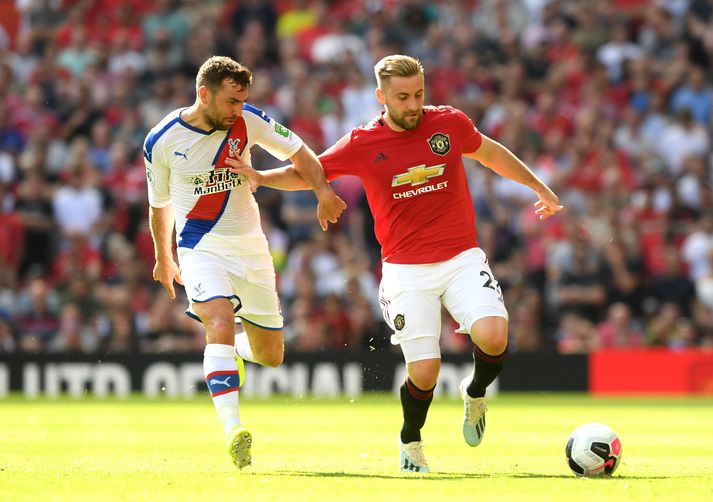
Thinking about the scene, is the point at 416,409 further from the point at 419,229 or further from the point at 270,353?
the point at 270,353

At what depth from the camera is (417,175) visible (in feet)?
30.2

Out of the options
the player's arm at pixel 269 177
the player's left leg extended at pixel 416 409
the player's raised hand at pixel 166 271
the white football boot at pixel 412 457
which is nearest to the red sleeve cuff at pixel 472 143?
the player's arm at pixel 269 177

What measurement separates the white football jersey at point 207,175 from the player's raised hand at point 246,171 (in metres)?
0.12

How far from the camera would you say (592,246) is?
62.6ft

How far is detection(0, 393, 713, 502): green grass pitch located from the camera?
25.0 feet

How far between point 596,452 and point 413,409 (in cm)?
133

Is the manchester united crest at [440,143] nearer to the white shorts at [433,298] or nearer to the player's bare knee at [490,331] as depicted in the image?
the white shorts at [433,298]

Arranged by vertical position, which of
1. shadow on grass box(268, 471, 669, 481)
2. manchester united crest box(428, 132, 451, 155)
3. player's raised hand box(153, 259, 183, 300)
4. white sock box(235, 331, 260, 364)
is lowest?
shadow on grass box(268, 471, 669, 481)

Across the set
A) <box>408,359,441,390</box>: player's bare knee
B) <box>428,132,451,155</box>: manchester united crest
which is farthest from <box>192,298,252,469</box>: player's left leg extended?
<box>428,132,451,155</box>: manchester united crest

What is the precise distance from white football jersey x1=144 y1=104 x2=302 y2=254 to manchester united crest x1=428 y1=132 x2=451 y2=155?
100 cm

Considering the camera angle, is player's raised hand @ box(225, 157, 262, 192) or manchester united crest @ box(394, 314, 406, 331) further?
player's raised hand @ box(225, 157, 262, 192)

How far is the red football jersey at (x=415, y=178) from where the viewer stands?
9195mm

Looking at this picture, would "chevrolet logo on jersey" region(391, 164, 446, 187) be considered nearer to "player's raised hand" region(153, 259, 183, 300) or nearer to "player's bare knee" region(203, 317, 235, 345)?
"player's bare knee" region(203, 317, 235, 345)

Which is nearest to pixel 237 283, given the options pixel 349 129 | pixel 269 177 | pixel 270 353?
pixel 270 353
